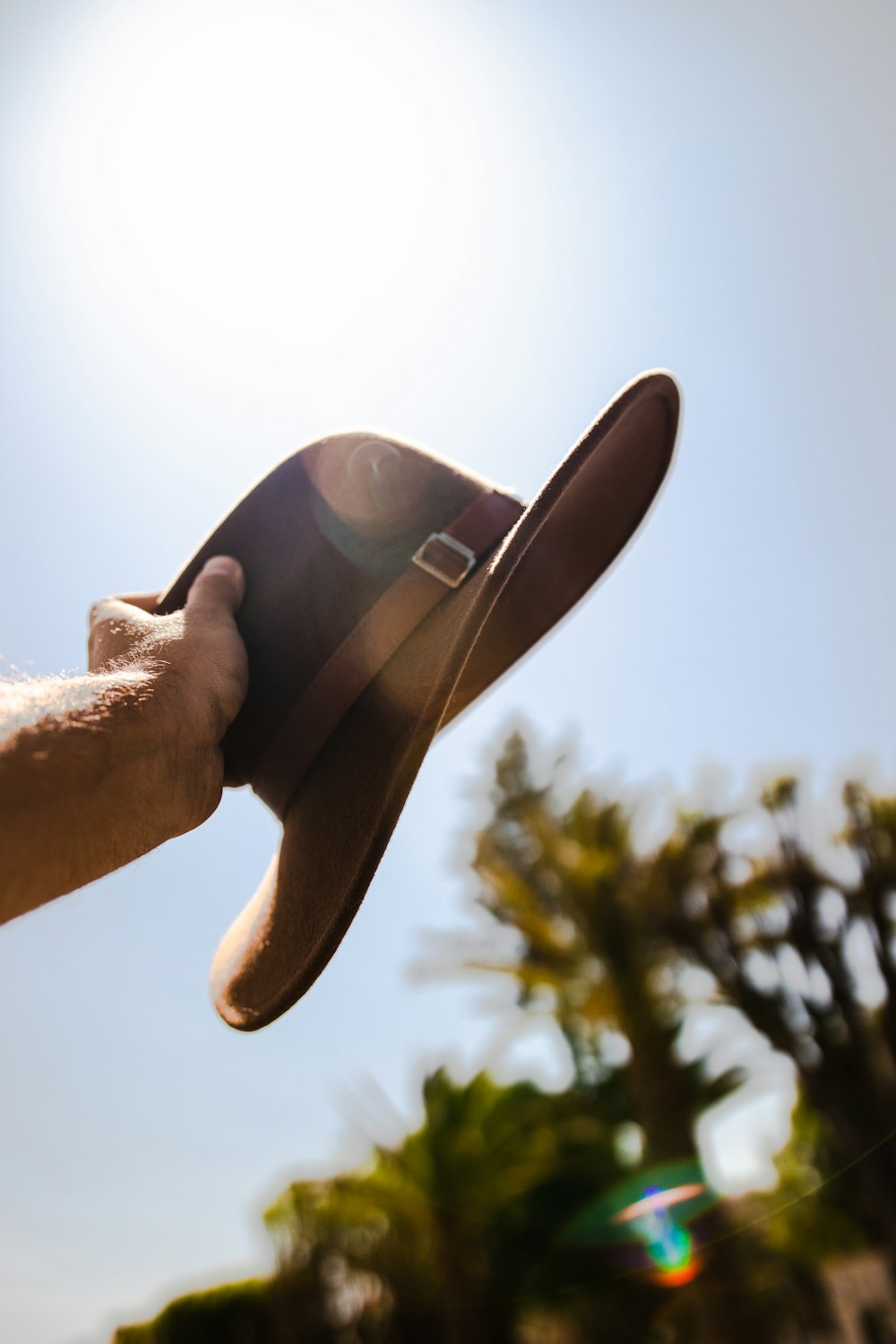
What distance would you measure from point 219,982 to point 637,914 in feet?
28.7

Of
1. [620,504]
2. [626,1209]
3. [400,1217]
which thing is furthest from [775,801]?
[620,504]

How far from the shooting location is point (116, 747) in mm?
829

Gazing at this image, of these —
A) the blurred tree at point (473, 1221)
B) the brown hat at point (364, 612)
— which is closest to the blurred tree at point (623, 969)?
the blurred tree at point (473, 1221)

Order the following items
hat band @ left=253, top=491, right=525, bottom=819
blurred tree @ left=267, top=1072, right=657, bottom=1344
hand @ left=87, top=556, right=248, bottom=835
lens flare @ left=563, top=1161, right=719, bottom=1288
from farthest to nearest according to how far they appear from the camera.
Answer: blurred tree @ left=267, top=1072, right=657, bottom=1344 < lens flare @ left=563, top=1161, right=719, bottom=1288 < hat band @ left=253, top=491, right=525, bottom=819 < hand @ left=87, top=556, right=248, bottom=835

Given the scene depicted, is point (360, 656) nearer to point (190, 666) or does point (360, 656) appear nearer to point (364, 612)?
point (364, 612)

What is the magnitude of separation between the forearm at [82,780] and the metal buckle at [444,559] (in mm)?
471

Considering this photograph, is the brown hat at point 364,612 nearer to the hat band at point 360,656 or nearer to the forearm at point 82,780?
the hat band at point 360,656

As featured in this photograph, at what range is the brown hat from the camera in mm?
1074

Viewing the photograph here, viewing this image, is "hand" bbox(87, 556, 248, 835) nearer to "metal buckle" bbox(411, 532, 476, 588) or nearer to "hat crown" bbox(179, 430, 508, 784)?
"hat crown" bbox(179, 430, 508, 784)

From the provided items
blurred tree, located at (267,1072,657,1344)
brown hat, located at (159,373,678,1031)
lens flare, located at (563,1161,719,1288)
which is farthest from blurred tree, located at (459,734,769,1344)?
brown hat, located at (159,373,678,1031)

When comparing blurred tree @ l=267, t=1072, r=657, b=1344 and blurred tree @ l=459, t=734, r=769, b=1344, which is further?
blurred tree @ l=267, t=1072, r=657, b=1344

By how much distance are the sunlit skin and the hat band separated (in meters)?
0.12

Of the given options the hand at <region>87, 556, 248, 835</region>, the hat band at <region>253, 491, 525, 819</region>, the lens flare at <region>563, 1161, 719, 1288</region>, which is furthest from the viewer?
the lens flare at <region>563, 1161, 719, 1288</region>

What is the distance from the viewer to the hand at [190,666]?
980 millimetres
